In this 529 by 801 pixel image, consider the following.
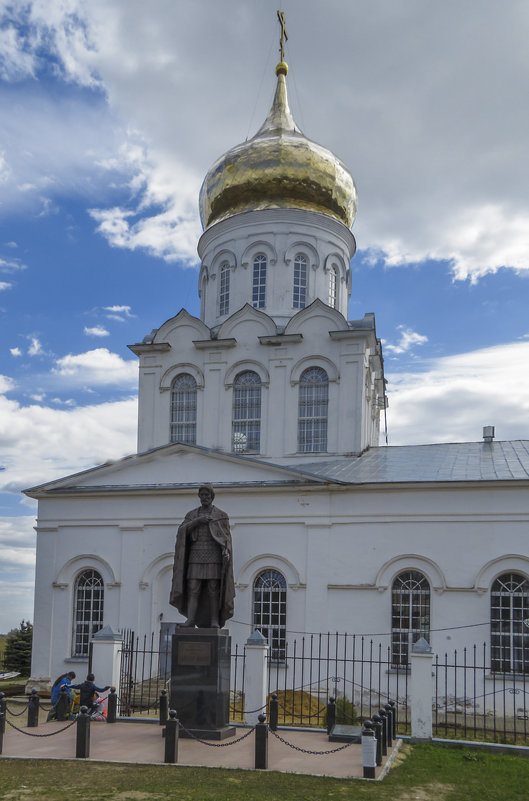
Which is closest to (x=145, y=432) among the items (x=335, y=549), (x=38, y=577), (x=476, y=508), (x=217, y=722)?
(x=38, y=577)

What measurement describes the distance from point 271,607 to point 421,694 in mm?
6222

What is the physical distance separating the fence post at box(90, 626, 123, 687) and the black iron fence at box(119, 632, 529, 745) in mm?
249

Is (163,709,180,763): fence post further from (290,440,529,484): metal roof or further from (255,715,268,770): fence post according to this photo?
(290,440,529,484): metal roof

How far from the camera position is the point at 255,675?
1453cm

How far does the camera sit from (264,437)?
73.1 ft

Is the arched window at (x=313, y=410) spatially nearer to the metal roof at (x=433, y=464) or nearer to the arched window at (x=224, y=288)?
the metal roof at (x=433, y=464)

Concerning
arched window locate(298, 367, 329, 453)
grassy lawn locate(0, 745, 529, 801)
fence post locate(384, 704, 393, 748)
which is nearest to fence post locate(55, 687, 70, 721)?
grassy lawn locate(0, 745, 529, 801)

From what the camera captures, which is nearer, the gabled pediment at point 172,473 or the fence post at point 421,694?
the fence post at point 421,694

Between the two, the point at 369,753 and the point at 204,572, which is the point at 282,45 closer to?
the point at 204,572

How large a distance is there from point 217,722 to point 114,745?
1550 millimetres

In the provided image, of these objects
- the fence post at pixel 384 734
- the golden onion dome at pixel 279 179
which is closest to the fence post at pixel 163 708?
the fence post at pixel 384 734

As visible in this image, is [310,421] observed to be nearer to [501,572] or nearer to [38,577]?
[501,572]

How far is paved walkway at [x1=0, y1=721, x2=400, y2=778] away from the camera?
10.8 meters

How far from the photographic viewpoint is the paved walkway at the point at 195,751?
1084 centimetres
